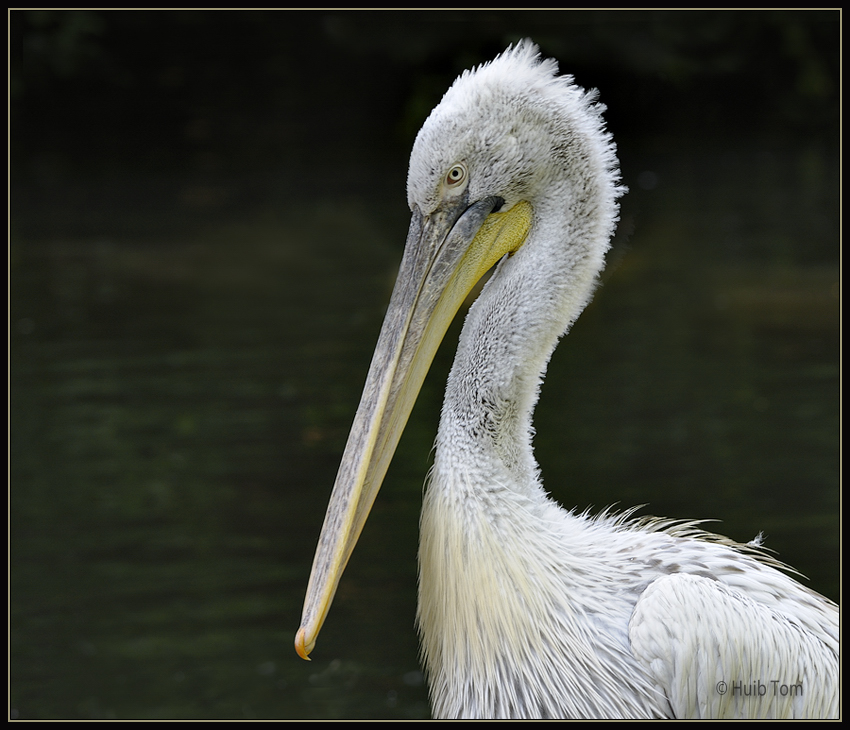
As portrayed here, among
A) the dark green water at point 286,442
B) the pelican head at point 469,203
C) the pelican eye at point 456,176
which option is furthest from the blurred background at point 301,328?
the pelican eye at point 456,176

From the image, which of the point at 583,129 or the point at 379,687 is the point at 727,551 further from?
the point at 379,687

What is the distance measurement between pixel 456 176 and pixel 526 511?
833 mm

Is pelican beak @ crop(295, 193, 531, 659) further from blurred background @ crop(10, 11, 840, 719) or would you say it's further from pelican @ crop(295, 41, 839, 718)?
blurred background @ crop(10, 11, 840, 719)

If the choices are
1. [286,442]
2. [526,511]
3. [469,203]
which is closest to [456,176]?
[469,203]

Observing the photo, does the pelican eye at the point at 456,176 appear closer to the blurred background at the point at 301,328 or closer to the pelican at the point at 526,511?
the pelican at the point at 526,511

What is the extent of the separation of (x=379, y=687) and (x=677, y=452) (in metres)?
2.88

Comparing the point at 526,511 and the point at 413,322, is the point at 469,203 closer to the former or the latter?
the point at 413,322

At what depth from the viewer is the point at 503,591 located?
2.59 meters

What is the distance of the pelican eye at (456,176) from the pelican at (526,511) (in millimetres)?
10

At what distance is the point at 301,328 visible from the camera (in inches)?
379

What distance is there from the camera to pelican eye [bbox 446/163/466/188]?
264cm

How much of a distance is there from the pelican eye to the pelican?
0.01 metres

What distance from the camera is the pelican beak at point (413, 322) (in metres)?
2.59

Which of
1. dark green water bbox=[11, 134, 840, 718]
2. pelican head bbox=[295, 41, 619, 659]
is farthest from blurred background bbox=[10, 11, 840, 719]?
pelican head bbox=[295, 41, 619, 659]
